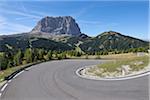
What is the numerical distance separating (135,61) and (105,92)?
977cm

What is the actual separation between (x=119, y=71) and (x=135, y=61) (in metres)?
2.06

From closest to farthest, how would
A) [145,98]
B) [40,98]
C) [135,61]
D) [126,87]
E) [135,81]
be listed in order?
[145,98] → [40,98] → [126,87] → [135,81] → [135,61]

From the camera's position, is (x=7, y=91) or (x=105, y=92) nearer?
(x=105, y=92)

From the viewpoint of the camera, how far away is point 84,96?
1268cm

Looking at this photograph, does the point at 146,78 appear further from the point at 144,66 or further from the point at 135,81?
the point at 144,66

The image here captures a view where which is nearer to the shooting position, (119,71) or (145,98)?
(145,98)

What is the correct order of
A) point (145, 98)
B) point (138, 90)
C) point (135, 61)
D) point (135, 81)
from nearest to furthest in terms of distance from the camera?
point (145, 98) → point (138, 90) → point (135, 81) → point (135, 61)

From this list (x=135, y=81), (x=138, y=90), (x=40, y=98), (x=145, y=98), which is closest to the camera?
(x=145, y=98)

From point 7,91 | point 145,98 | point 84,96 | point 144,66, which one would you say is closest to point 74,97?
point 84,96

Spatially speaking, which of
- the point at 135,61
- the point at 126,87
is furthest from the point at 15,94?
the point at 135,61

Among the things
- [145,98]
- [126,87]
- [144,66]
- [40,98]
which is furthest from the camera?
[144,66]

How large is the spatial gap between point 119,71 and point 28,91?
9.16 meters

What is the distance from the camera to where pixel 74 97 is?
12.4 m

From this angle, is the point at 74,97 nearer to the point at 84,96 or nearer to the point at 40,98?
the point at 84,96
